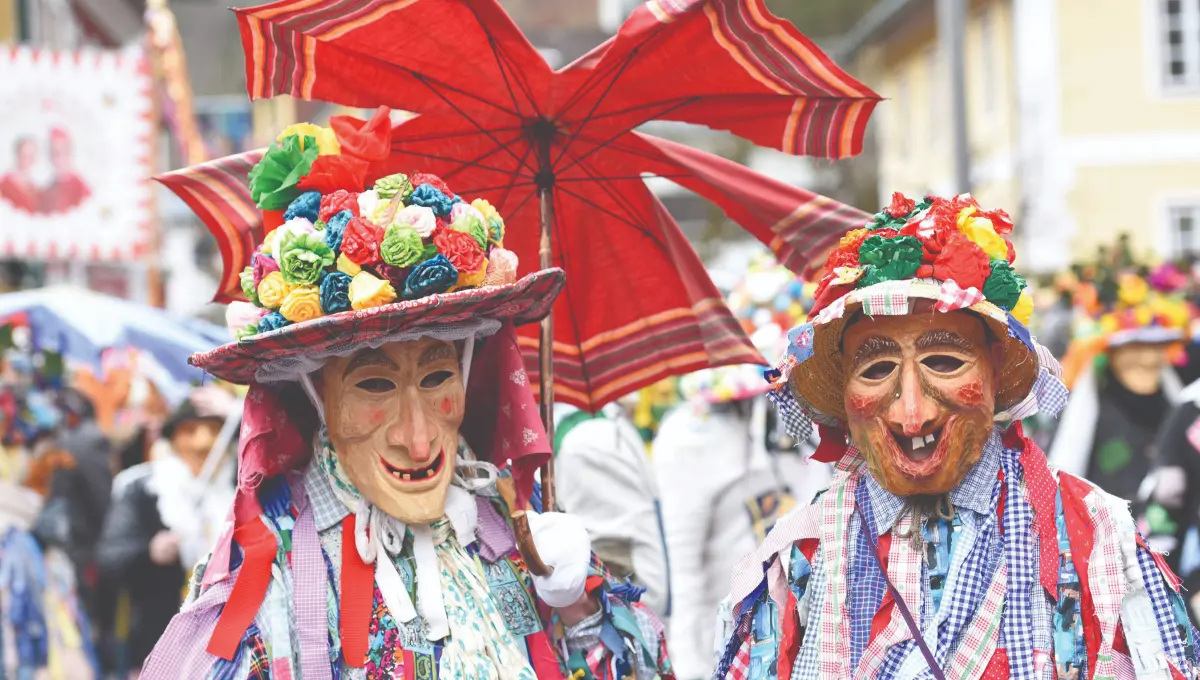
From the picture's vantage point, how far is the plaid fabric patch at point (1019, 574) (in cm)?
370

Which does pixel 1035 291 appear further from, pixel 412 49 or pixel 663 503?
pixel 412 49

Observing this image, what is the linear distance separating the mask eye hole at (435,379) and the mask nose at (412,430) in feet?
0.21

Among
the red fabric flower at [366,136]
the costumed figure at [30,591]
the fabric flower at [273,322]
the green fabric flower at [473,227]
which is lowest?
the costumed figure at [30,591]

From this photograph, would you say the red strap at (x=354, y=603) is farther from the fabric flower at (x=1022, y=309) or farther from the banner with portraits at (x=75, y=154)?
the banner with portraits at (x=75, y=154)

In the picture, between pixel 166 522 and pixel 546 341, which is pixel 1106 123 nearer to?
pixel 166 522

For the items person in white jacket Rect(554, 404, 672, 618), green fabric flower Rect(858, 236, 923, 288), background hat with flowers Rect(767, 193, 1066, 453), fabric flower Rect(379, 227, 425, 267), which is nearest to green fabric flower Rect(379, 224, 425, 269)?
fabric flower Rect(379, 227, 425, 267)

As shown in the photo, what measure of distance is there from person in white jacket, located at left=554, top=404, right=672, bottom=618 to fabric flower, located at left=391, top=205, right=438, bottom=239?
258 centimetres

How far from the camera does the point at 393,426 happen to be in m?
4.03

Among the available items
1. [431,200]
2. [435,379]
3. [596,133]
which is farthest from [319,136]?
[596,133]

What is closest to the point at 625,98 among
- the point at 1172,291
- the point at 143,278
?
the point at 1172,291

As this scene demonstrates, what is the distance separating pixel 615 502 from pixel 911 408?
2.86m

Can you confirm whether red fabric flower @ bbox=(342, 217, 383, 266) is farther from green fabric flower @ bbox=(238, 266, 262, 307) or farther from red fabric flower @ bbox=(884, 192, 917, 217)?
red fabric flower @ bbox=(884, 192, 917, 217)

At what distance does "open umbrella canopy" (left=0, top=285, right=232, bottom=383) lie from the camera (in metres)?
9.53

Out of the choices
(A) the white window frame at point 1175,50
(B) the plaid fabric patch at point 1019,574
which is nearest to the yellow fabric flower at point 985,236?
(B) the plaid fabric patch at point 1019,574
